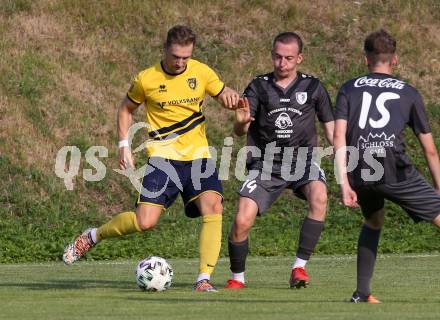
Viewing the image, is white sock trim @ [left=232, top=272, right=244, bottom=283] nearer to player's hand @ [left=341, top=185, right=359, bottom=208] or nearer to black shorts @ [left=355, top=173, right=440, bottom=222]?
black shorts @ [left=355, top=173, right=440, bottom=222]

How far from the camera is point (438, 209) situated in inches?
329

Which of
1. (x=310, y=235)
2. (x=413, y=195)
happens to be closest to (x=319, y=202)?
(x=310, y=235)

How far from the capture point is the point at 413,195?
27.3 feet

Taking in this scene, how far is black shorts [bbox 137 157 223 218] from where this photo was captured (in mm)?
10445

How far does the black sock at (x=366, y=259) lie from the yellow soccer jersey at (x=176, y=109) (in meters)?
2.41

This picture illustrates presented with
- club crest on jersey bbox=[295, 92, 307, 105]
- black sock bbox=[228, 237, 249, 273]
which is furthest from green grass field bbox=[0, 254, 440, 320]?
club crest on jersey bbox=[295, 92, 307, 105]

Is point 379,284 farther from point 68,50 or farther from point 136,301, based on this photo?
point 68,50

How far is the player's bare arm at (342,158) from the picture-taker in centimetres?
801

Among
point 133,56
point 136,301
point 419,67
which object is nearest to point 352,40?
point 419,67

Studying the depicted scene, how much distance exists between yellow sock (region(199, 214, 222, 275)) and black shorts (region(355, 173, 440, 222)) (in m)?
2.26

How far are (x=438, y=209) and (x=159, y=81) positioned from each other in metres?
3.24

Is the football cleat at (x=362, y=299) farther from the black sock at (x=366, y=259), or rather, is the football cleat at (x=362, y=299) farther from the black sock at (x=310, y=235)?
the black sock at (x=310, y=235)

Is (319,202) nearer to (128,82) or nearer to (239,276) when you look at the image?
(239,276)

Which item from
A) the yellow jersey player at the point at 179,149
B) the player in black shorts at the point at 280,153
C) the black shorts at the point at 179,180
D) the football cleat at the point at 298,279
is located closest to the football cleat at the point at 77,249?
the yellow jersey player at the point at 179,149
